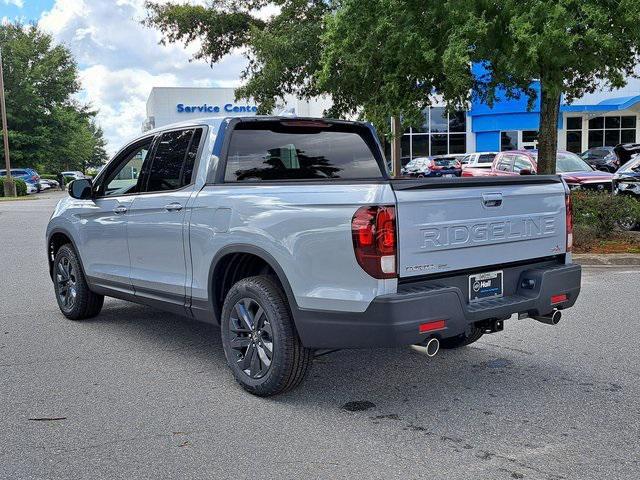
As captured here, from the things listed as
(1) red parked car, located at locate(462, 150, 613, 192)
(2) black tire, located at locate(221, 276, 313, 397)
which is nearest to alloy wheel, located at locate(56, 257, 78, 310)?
(2) black tire, located at locate(221, 276, 313, 397)

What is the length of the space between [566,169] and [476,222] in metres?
13.8

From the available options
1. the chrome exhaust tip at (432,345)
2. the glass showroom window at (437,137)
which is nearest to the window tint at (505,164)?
the chrome exhaust tip at (432,345)

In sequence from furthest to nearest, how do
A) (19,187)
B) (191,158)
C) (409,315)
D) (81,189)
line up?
1. (19,187)
2. (81,189)
3. (191,158)
4. (409,315)

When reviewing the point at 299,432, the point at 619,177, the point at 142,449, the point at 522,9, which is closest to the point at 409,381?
the point at 299,432

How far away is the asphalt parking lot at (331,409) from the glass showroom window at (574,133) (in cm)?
4159

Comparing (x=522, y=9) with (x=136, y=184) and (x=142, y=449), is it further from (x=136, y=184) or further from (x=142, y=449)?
(x=142, y=449)

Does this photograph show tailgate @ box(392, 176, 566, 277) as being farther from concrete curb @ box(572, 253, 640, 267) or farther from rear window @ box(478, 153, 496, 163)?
rear window @ box(478, 153, 496, 163)

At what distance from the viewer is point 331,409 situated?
175 inches

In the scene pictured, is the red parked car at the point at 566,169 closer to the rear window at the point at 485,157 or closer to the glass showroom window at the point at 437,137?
the rear window at the point at 485,157

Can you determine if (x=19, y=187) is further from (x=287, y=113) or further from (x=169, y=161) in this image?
(x=169, y=161)

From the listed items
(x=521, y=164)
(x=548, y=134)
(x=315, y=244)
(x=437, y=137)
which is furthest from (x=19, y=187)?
(x=315, y=244)

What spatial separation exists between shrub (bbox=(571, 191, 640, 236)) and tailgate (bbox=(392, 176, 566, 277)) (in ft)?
23.3

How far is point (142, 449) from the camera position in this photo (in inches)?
151

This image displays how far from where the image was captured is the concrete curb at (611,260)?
10320 mm
